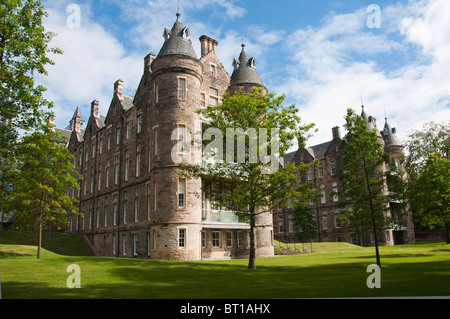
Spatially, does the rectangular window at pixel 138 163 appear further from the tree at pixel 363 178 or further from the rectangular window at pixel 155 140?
the tree at pixel 363 178

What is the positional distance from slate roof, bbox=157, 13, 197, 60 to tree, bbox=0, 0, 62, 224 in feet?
37.8

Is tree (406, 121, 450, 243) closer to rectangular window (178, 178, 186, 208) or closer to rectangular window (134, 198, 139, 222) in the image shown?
rectangular window (178, 178, 186, 208)

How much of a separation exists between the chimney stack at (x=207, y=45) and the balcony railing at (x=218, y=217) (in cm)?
1599

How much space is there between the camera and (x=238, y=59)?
3962cm

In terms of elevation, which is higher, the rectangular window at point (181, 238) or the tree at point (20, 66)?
the tree at point (20, 66)

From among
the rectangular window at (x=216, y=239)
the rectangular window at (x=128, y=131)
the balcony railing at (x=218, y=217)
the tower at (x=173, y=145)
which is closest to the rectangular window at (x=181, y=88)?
the tower at (x=173, y=145)

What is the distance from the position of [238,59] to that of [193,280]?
2933cm

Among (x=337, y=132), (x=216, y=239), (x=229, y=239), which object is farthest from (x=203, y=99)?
(x=337, y=132)

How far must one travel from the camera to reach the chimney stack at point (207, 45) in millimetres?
36719

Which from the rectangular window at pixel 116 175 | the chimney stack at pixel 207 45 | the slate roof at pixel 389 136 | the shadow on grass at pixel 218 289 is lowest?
the shadow on grass at pixel 218 289

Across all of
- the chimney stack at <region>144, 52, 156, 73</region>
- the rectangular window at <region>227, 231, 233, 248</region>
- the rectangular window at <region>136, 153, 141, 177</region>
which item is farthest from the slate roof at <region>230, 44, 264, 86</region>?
the rectangular window at <region>227, 231, 233, 248</region>

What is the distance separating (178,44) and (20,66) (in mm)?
14418

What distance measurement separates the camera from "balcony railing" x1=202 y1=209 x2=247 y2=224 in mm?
30047
